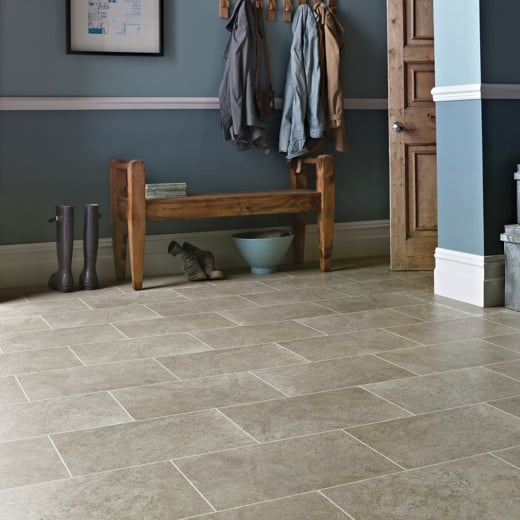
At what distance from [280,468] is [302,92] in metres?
3.40

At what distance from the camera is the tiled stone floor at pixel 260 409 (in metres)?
1.98

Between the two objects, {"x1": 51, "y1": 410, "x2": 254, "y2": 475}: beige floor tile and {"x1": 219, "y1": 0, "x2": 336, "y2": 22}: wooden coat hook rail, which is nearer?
{"x1": 51, "y1": 410, "x2": 254, "y2": 475}: beige floor tile

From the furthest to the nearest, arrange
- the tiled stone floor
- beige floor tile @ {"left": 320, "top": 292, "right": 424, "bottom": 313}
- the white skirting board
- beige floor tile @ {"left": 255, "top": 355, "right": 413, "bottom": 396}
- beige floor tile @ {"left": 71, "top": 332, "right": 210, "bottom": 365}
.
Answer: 1. the white skirting board
2. beige floor tile @ {"left": 320, "top": 292, "right": 424, "bottom": 313}
3. beige floor tile @ {"left": 71, "top": 332, "right": 210, "bottom": 365}
4. beige floor tile @ {"left": 255, "top": 355, "right": 413, "bottom": 396}
5. the tiled stone floor

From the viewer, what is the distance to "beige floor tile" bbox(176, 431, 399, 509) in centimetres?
202

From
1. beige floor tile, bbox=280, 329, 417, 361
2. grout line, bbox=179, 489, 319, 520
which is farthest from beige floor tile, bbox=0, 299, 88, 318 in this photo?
grout line, bbox=179, 489, 319, 520

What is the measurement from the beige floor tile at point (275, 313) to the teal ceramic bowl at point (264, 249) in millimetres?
843

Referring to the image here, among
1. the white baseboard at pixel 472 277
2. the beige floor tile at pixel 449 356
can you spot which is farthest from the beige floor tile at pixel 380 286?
the beige floor tile at pixel 449 356

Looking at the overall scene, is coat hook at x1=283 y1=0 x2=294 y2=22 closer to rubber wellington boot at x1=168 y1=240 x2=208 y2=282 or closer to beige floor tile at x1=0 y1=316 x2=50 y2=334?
rubber wellington boot at x1=168 y1=240 x2=208 y2=282

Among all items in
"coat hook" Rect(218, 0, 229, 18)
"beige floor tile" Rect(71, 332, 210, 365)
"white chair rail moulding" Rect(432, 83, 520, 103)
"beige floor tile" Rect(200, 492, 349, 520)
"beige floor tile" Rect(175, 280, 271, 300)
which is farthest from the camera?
"coat hook" Rect(218, 0, 229, 18)

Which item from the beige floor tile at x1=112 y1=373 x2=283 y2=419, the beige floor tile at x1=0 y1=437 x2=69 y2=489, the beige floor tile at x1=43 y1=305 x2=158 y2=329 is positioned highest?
the beige floor tile at x1=43 y1=305 x2=158 y2=329

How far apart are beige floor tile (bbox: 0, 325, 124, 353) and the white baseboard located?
167cm

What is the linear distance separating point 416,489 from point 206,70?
144 inches

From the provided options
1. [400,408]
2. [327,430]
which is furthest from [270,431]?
[400,408]

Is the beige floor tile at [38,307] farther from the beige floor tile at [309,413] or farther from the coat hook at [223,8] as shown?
the coat hook at [223,8]
